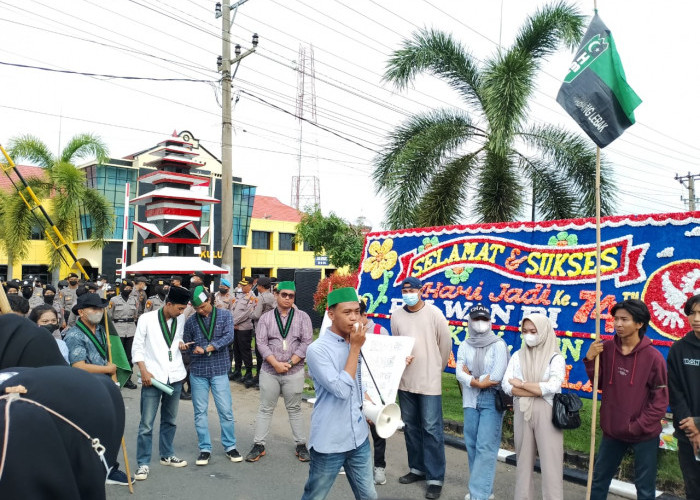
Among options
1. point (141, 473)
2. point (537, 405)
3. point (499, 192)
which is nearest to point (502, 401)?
point (537, 405)

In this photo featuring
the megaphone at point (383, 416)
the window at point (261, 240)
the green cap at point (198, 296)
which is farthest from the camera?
the window at point (261, 240)

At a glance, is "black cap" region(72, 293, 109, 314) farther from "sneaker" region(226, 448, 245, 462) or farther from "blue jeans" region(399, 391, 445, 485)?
"blue jeans" region(399, 391, 445, 485)

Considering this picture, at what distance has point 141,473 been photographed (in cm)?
555

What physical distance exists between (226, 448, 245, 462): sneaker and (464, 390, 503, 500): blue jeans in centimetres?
249

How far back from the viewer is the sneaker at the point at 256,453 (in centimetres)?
608

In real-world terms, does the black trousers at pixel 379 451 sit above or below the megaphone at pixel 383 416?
below

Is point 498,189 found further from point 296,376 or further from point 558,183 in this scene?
point 296,376

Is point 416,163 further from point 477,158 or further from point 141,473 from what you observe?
point 141,473

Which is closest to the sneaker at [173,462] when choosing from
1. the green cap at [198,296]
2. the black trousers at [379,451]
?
the green cap at [198,296]

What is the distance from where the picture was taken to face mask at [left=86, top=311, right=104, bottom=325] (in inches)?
211

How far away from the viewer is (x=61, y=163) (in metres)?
23.5

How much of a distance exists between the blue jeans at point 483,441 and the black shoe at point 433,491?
409 millimetres

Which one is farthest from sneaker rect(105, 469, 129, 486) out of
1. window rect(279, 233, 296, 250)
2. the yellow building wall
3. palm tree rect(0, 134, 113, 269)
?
window rect(279, 233, 296, 250)

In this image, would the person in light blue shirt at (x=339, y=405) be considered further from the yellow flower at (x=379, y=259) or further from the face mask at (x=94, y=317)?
the yellow flower at (x=379, y=259)
